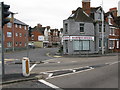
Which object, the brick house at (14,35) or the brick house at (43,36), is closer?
the brick house at (14,35)

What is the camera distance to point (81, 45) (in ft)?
111

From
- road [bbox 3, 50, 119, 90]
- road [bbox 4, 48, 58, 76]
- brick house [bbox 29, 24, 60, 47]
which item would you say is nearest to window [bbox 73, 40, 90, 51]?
road [bbox 4, 48, 58, 76]

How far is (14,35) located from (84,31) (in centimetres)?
2548

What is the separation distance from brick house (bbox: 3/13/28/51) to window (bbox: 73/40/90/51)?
19.3m

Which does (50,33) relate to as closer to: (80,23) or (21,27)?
(21,27)

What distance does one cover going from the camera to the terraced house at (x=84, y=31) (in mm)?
32938

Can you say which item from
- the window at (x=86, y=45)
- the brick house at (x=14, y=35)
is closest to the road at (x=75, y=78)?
the window at (x=86, y=45)

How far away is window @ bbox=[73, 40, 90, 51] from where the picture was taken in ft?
109

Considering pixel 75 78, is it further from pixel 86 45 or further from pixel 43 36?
pixel 43 36

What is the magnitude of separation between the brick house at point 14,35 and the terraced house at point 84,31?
1823 cm

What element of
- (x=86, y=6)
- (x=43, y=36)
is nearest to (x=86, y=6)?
(x=86, y=6)

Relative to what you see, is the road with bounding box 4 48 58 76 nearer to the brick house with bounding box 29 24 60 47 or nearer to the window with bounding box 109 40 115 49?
the window with bounding box 109 40 115 49

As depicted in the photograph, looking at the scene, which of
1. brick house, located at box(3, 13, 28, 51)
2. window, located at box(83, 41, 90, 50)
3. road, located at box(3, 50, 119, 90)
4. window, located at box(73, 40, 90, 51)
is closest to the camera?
road, located at box(3, 50, 119, 90)

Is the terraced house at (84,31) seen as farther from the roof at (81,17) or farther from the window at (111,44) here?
the window at (111,44)
